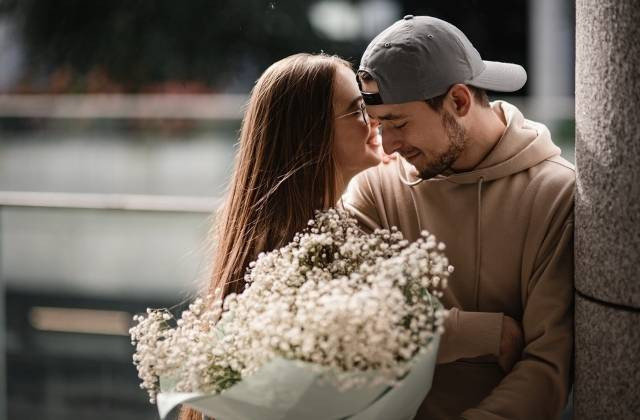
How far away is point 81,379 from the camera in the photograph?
452 centimetres

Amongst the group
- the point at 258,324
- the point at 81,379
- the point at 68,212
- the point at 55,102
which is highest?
the point at 258,324

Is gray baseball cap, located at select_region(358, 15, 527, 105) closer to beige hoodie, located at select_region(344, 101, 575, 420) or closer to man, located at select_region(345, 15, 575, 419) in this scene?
man, located at select_region(345, 15, 575, 419)

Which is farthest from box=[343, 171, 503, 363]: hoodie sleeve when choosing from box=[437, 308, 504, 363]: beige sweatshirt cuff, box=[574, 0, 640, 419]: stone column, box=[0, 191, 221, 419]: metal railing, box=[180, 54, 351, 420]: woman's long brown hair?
box=[0, 191, 221, 419]: metal railing

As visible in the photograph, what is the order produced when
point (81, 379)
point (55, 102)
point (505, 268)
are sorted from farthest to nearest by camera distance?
point (55, 102) < point (81, 379) < point (505, 268)

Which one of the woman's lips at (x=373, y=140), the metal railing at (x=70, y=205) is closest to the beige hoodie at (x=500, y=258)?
the woman's lips at (x=373, y=140)

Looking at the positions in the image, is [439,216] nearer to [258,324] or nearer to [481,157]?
[481,157]

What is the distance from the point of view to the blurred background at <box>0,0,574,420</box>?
3.75 m

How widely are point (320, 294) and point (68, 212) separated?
3474 mm

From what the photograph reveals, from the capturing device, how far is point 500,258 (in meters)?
1.94

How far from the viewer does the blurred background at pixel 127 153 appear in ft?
12.3

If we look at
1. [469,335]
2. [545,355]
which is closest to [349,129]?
[469,335]

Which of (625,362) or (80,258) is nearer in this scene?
(625,362)

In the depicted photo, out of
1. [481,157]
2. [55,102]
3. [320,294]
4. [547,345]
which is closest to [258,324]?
[320,294]

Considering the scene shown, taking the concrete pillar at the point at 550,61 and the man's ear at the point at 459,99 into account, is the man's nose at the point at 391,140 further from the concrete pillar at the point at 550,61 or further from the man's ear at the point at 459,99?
the concrete pillar at the point at 550,61
